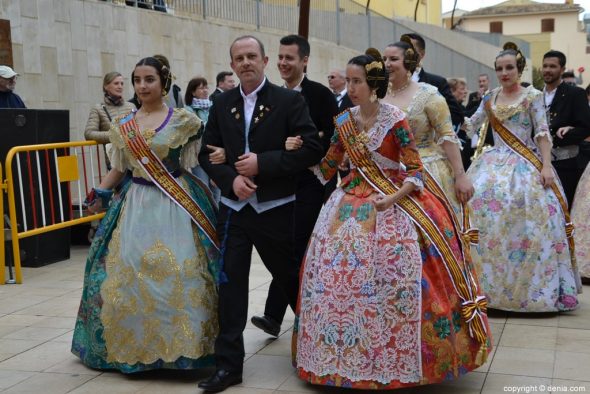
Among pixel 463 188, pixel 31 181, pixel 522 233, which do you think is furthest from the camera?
pixel 31 181

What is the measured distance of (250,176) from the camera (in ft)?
16.5

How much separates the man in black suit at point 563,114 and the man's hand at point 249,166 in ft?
12.7

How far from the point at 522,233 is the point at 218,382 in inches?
116

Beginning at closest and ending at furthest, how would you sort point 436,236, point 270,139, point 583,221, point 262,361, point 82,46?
1. point 436,236
2. point 270,139
3. point 262,361
4. point 583,221
5. point 82,46

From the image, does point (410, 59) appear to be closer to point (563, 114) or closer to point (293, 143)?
point (293, 143)

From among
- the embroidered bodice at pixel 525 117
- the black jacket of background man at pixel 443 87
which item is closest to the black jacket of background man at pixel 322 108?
the black jacket of background man at pixel 443 87

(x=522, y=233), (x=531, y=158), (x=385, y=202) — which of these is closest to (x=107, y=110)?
(x=531, y=158)

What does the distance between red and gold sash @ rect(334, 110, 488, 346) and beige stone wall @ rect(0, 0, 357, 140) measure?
658 centimetres

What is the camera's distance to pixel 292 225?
205 inches

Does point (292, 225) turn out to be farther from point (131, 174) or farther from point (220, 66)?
point (220, 66)

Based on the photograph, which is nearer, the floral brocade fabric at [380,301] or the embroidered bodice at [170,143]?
the floral brocade fabric at [380,301]

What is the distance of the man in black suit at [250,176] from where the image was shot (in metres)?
5.03

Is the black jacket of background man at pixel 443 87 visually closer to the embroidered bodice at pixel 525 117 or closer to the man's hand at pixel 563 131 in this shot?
the embroidered bodice at pixel 525 117

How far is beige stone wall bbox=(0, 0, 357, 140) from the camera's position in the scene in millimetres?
10656
